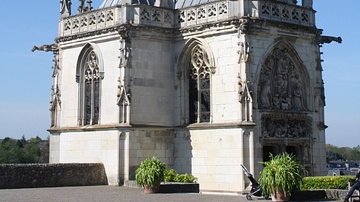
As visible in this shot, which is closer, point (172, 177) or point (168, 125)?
point (172, 177)

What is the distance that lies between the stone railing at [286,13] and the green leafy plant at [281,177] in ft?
32.4

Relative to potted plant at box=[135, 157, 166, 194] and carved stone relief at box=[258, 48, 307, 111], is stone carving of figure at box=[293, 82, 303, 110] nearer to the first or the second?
carved stone relief at box=[258, 48, 307, 111]

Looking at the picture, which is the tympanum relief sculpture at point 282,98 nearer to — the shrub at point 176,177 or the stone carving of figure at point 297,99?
the stone carving of figure at point 297,99

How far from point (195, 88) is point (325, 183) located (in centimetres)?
808

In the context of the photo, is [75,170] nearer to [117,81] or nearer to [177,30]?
[117,81]

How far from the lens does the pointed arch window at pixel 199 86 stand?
106ft

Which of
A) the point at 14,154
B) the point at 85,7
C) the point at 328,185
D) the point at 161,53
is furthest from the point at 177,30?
the point at 14,154

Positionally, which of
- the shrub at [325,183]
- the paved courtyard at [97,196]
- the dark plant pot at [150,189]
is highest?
the shrub at [325,183]

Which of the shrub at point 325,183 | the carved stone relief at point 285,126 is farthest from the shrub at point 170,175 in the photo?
the shrub at point 325,183

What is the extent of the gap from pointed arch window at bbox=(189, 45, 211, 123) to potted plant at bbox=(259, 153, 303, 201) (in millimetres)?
9066

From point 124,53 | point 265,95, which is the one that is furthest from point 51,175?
point 265,95

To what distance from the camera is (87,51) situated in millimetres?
34406

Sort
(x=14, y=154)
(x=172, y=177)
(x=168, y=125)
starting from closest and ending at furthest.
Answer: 1. (x=172, y=177)
2. (x=168, y=125)
3. (x=14, y=154)

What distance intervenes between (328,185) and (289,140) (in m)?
4.36
